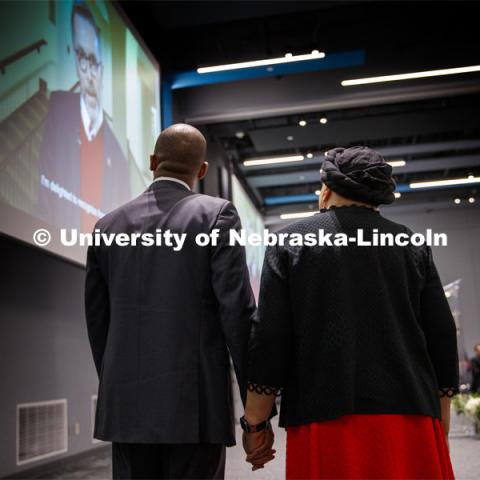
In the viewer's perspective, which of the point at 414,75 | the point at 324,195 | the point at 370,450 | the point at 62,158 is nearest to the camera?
the point at 370,450

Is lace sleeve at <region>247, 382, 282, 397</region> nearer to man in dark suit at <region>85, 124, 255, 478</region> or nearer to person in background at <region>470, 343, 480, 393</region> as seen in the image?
man in dark suit at <region>85, 124, 255, 478</region>

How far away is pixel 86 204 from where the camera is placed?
13.2 feet

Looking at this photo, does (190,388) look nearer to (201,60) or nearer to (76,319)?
(76,319)

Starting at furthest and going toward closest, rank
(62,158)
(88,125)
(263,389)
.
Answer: (88,125) < (62,158) < (263,389)

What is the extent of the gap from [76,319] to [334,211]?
13.7 feet

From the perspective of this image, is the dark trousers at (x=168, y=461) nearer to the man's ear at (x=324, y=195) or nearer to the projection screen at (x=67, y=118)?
the man's ear at (x=324, y=195)

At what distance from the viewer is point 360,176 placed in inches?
60.0

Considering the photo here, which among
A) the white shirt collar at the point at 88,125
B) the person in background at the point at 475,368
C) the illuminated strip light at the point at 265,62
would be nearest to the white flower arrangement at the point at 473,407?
the person in background at the point at 475,368

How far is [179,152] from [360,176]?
46 centimetres

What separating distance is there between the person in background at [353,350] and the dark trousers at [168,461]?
11 centimetres

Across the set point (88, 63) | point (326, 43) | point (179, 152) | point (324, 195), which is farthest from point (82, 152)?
point (326, 43)

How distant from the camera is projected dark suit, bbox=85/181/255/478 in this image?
1460mm

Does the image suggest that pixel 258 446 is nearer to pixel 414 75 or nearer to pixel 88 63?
pixel 88 63

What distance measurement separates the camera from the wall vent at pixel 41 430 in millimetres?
4363
